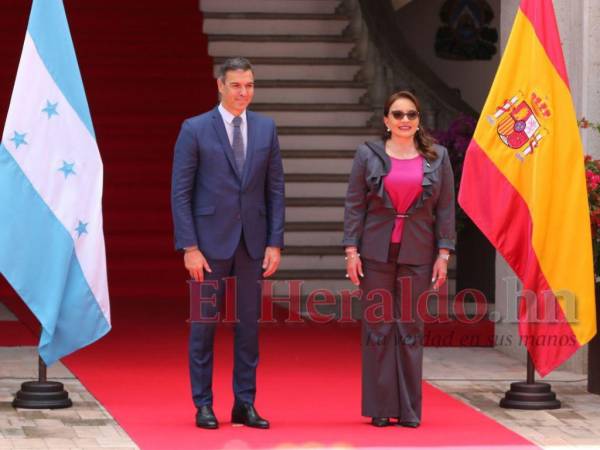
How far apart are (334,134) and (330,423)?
7484mm

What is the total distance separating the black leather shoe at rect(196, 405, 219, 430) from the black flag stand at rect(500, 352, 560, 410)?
179 cm

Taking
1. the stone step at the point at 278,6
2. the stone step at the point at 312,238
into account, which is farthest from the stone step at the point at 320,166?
the stone step at the point at 278,6

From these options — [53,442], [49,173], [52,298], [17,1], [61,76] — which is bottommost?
[53,442]

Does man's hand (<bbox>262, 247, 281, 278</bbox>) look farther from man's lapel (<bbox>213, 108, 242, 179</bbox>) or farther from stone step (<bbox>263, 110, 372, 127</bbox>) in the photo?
stone step (<bbox>263, 110, 372, 127</bbox>)

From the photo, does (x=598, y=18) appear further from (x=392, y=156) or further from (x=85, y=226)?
(x=85, y=226)

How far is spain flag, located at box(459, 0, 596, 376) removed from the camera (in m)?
8.39

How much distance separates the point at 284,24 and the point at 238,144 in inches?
353

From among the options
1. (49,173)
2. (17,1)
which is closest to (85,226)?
(49,173)

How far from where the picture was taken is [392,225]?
25.2 ft

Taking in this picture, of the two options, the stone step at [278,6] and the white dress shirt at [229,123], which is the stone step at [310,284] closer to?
the stone step at [278,6]

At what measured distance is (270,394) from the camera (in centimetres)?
881

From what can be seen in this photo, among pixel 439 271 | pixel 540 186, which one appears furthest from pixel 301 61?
pixel 439 271

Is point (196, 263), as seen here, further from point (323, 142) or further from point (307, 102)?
point (307, 102)

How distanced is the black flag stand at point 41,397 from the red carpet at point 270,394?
0.91ft
